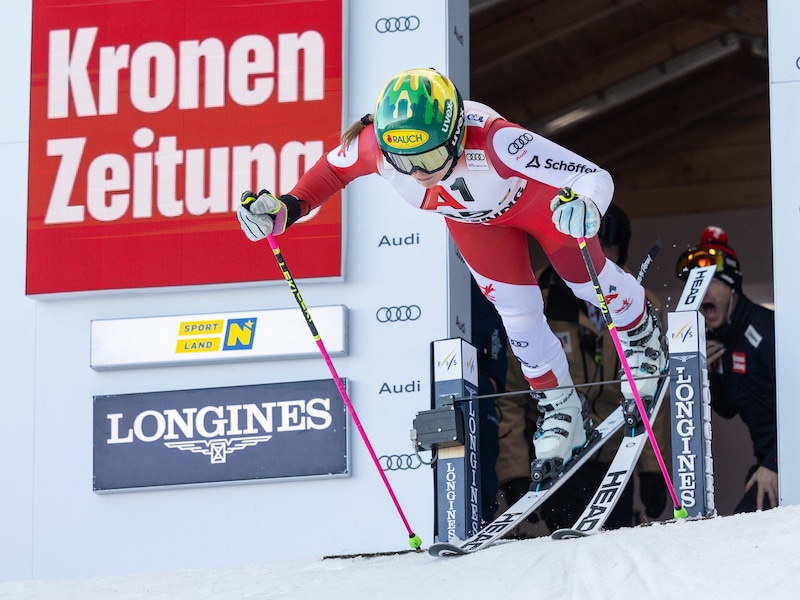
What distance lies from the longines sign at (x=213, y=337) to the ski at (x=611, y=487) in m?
1.30

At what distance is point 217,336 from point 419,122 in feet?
6.33

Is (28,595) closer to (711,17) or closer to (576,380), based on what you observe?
(576,380)

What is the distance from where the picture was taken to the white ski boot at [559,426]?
5125 millimetres

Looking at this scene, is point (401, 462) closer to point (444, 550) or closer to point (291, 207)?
point (444, 550)

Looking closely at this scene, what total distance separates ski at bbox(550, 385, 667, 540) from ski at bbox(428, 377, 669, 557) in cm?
5

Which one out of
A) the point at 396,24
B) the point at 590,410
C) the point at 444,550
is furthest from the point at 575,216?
the point at 590,410

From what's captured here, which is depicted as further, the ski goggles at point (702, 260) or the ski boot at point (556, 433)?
the ski goggles at point (702, 260)

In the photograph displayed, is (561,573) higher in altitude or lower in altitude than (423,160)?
lower

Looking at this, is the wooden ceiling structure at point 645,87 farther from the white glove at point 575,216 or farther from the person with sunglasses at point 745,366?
the white glove at point 575,216

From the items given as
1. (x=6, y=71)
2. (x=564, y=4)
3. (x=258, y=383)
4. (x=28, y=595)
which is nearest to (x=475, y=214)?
(x=258, y=383)

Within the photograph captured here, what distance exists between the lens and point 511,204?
4.69m

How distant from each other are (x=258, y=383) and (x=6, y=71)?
6.21 ft

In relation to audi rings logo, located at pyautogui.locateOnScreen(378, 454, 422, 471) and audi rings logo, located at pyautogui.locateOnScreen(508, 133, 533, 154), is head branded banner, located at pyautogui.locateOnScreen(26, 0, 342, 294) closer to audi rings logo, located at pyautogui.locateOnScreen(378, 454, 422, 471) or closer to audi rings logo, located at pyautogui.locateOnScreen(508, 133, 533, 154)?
audi rings logo, located at pyautogui.locateOnScreen(378, 454, 422, 471)

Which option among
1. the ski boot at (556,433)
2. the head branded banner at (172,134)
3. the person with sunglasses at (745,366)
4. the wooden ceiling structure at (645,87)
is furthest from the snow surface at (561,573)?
the wooden ceiling structure at (645,87)
